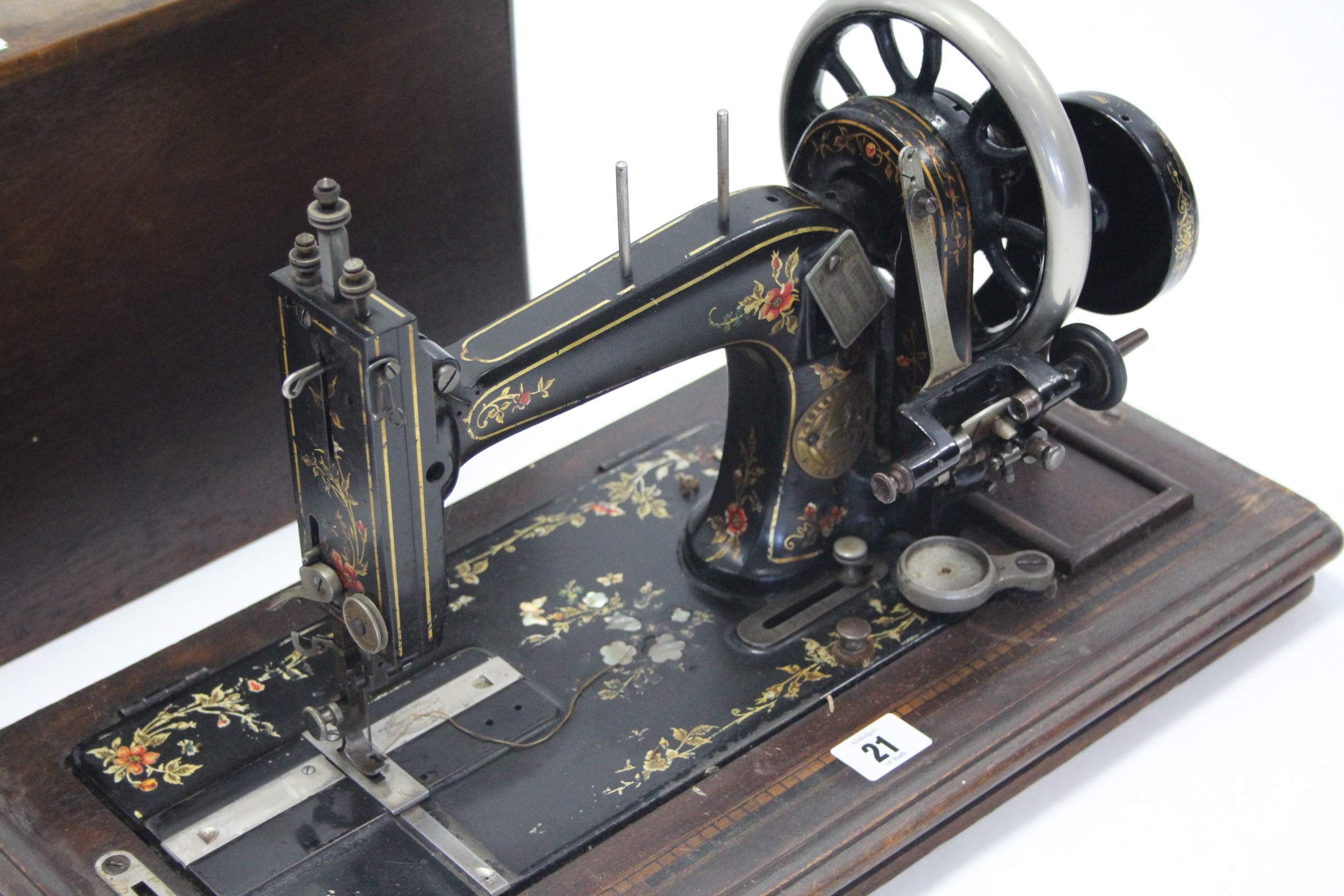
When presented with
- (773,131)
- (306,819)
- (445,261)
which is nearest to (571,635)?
(306,819)

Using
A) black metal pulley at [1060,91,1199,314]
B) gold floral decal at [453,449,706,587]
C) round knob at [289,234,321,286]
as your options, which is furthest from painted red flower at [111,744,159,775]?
black metal pulley at [1060,91,1199,314]

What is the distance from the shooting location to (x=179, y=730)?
2.82 metres

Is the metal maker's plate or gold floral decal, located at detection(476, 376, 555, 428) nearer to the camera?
gold floral decal, located at detection(476, 376, 555, 428)

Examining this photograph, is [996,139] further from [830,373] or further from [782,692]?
[782,692]

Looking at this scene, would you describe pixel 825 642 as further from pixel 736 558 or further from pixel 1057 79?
pixel 1057 79

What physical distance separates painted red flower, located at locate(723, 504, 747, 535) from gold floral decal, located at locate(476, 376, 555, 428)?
22.5 inches

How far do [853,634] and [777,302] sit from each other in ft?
1.67

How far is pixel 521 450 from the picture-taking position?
151 inches

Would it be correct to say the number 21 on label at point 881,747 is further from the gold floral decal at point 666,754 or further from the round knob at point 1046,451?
the round knob at point 1046,451

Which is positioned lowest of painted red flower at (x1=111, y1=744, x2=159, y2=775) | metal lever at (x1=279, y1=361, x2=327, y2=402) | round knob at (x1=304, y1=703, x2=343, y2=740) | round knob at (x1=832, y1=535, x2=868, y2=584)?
painted red flower at (x1=111, y1=744, x2=159, y2=775)

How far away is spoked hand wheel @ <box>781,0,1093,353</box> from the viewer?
261cm

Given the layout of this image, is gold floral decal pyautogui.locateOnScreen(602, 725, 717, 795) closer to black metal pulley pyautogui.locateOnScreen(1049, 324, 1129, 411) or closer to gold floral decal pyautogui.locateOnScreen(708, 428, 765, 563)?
gold floral decal pyautogui.locateOnScreen(708, 428, 765, 563)

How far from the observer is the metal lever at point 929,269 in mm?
2707

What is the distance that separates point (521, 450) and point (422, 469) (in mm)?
1424
